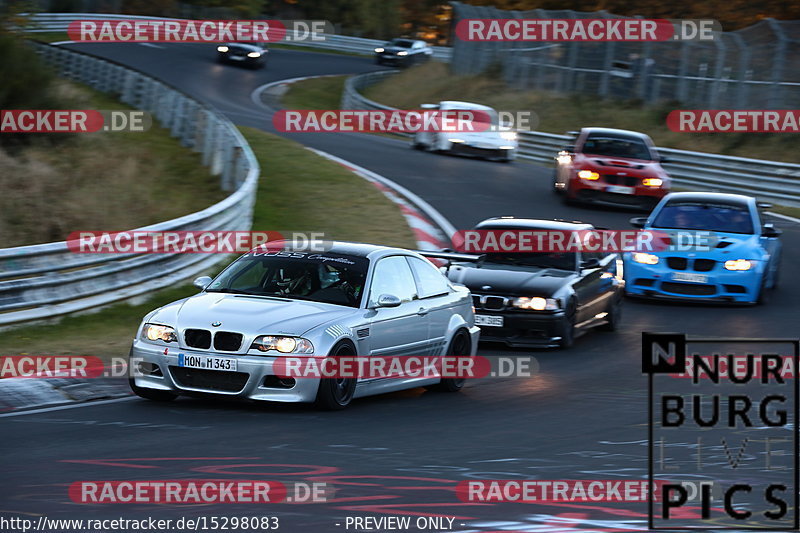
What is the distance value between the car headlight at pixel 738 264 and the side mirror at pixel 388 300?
26.5ft

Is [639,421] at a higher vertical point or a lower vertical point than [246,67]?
higher

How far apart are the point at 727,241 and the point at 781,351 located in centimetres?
365

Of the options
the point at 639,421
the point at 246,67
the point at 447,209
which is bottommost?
the point at 246,67

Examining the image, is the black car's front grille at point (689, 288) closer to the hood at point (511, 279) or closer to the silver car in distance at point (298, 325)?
the hood at point (511, 279)

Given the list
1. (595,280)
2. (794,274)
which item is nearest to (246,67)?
(794,274)

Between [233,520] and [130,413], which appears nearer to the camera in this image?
[233,520]

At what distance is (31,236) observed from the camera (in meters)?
18.3

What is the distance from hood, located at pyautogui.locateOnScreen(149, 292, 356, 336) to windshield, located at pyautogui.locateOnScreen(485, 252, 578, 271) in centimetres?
509

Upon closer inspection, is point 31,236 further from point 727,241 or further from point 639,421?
point 639,421

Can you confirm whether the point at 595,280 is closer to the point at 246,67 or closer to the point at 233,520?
the point at 233,520

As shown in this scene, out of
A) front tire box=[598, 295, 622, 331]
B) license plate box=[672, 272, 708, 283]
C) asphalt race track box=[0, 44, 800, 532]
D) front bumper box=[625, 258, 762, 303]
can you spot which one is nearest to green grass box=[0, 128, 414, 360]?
asphalt race track box=[0, 44, 800, 532]

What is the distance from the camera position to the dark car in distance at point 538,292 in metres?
14.3

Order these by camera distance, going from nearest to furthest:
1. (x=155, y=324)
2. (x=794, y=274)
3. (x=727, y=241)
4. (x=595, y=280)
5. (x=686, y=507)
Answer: (x=686, y=507), (x=155, y=324), (x=595, y=280), (x=727, y=241), (x=794, y=274)

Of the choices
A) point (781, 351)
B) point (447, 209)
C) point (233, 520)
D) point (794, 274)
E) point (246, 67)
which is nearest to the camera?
point (233, 520)
